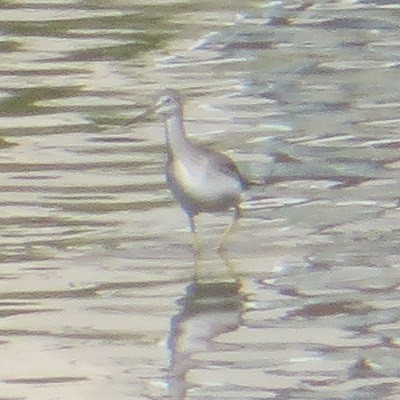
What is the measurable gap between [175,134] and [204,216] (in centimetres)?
76

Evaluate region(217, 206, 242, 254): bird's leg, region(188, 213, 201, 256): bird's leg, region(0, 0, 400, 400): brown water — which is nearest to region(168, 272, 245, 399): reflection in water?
region(0, 0, 400, 400): brown water

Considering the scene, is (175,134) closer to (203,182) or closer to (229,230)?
(203,182)

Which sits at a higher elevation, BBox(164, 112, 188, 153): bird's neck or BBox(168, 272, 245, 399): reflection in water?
BBox(164, 112, 188, 153): bird's neck

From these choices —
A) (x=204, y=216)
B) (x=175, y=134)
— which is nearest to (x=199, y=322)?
(x=175, y=134)

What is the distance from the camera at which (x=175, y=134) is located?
11.7 m

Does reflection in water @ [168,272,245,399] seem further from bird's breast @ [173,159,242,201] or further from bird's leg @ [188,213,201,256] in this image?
bird's breast @ [173,159,242,201]

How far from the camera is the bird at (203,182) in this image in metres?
11.3

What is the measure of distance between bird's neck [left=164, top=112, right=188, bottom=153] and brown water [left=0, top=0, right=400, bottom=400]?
0.50m

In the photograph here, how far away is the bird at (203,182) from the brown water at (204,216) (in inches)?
8.7

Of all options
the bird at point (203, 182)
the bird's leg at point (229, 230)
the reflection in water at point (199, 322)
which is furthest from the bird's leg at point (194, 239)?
the reflection in water at point (199, 322)

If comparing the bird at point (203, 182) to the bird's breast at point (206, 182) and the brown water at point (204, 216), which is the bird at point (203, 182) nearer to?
the bird's breast at point (206, 182)

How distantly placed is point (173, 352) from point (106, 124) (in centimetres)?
503

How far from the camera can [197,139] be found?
13875mm

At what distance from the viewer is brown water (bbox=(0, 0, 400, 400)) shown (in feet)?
30.1
